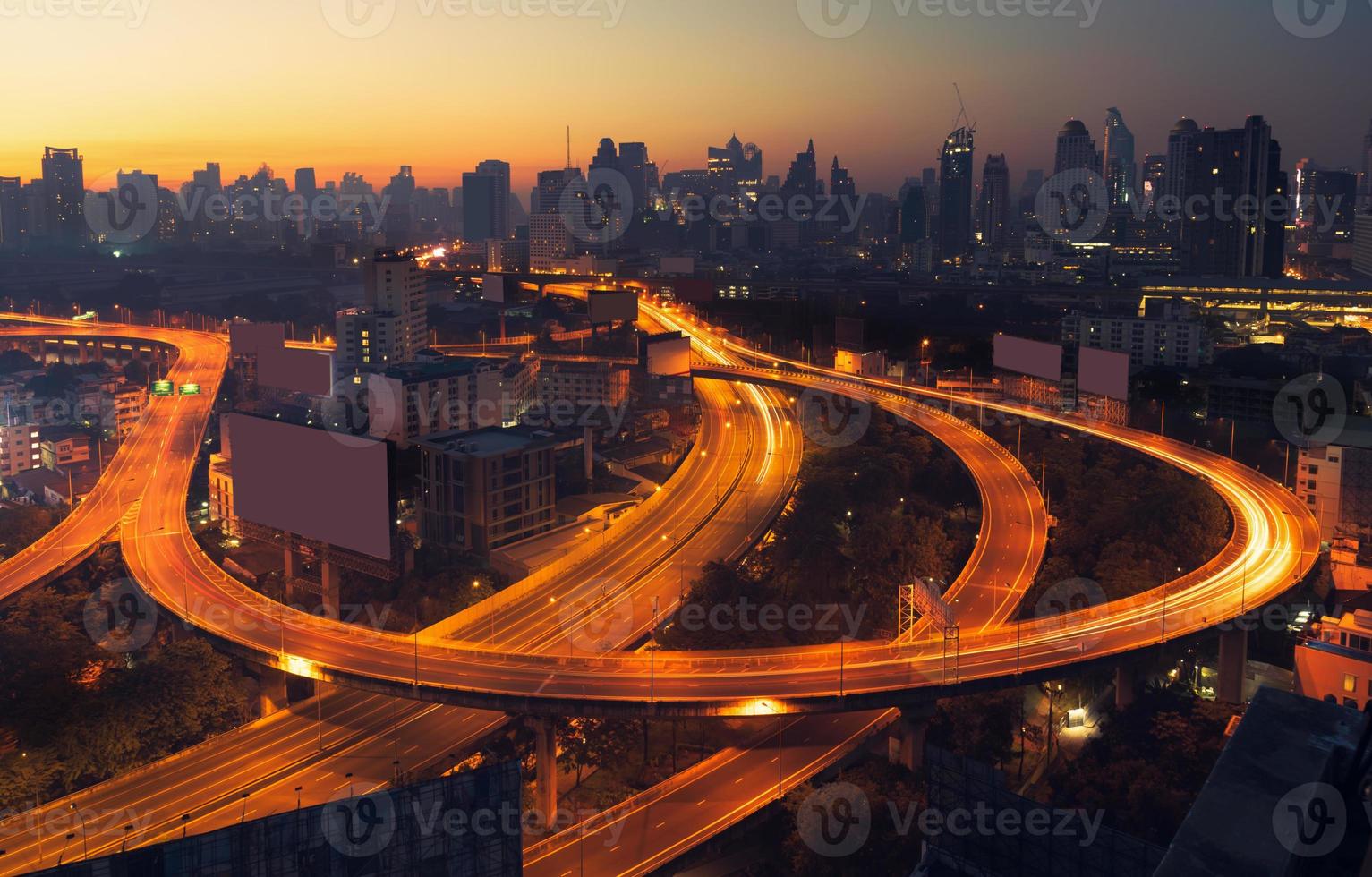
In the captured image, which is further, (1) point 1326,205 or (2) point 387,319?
(1) point 1326,205

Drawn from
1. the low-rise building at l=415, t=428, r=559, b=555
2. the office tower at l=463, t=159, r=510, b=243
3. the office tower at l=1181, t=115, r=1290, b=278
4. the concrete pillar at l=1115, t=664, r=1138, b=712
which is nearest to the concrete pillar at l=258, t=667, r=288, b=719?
the low-rise building at l=415, t=428, r=559, b=555

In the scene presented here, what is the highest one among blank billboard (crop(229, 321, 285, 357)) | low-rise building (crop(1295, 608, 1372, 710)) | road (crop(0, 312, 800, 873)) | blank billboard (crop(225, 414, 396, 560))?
blank billboard (crop(229, 321, 285, 357))

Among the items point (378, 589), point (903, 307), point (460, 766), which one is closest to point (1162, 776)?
point (460, 766)

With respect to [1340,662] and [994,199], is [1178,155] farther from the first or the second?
[1340,662]

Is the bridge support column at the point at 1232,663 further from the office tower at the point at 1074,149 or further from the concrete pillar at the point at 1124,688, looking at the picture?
the office tower at the point at 1074,149

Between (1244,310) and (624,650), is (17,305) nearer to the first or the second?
(624,650)

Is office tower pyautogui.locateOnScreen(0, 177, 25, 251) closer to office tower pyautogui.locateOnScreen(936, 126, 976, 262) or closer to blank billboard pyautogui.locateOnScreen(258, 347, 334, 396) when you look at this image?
blank billboard pyautogui.locateOnScreen(258, 347, 334, 396)

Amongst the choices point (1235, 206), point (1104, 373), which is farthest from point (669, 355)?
point (1235, 206)
